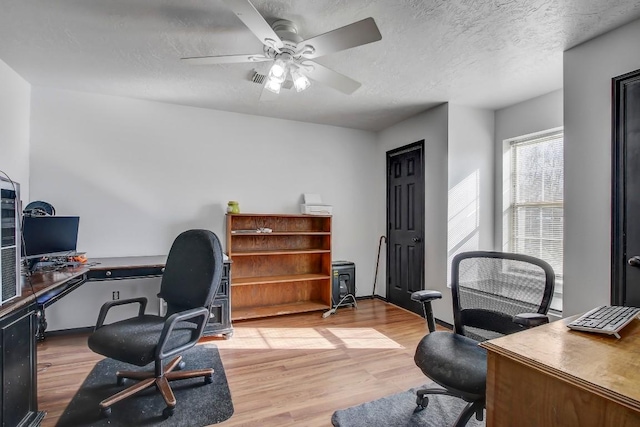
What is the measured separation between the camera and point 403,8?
1933mm

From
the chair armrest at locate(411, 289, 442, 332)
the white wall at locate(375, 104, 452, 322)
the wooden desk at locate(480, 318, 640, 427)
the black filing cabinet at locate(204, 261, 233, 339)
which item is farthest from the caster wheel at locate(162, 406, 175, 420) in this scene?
the white wall at locate(375, 104, 452, 322)

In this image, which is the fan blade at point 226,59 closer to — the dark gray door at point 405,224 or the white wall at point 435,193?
the white wall at point 435,193

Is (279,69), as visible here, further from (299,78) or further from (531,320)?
(531,320)

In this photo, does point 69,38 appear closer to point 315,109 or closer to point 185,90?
point 185,90

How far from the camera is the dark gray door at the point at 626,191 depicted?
203cm

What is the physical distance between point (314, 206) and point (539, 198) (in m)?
2.51

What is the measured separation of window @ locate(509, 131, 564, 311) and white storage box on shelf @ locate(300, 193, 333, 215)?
7.18 ft

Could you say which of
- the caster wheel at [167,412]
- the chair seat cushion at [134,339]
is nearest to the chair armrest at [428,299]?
the chair seat cushion at [134,339]

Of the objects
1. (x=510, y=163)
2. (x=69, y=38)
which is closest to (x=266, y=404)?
(x=69, y=38)

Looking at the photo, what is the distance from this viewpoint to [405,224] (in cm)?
430

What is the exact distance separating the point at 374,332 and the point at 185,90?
3.22 metres

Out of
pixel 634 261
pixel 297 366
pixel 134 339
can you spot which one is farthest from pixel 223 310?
pixel 634 261

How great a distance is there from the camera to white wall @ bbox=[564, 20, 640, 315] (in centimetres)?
218

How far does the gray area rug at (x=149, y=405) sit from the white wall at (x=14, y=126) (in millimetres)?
1904
